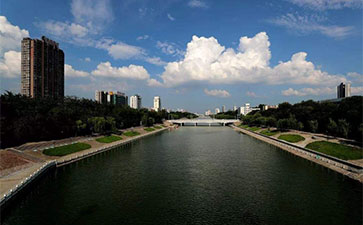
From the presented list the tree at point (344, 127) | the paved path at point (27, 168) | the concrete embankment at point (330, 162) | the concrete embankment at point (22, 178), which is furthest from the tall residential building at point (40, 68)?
the tree at point (344, 127)

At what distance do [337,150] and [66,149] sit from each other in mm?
57149

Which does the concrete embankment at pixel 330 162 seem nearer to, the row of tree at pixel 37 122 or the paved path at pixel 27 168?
the paved path at pixel 27 168

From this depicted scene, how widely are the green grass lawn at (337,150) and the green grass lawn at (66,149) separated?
54.6 m

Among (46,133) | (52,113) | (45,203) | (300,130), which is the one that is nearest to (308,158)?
(300,130)

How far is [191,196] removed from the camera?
24.3 m

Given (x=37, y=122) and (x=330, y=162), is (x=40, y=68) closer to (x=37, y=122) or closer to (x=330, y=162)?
(x=37, y=122)

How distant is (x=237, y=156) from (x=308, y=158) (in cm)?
1443

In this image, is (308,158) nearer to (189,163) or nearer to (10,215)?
(189,163)

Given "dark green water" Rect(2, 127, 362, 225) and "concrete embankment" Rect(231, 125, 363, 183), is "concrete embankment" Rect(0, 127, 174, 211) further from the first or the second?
"concrete embankment" Rect(231, 125, 363, 183)

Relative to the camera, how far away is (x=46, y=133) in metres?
50.7

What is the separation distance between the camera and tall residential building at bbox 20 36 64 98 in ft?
298

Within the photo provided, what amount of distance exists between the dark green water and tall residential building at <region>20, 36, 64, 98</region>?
7437 cm

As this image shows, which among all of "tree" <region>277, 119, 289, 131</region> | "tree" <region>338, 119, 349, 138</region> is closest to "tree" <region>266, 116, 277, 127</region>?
"tree" <region>277, 119, 289, 131</region>

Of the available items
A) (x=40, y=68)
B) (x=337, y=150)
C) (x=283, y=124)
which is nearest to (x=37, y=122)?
(x=40, y=68)
